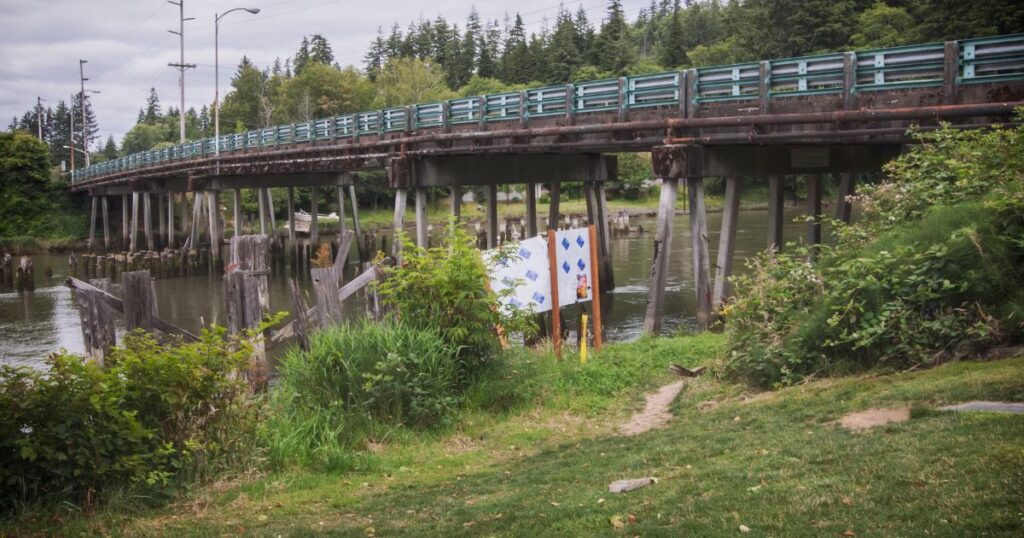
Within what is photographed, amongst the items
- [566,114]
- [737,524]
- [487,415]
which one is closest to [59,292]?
[566,114]

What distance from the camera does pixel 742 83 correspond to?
56.4 ft

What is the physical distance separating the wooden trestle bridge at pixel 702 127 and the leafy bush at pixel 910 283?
2.49 meters

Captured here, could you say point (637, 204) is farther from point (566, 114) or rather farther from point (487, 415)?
point (487, 415)

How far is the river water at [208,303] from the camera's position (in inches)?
912

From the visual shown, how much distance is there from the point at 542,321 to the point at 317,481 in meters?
10.0

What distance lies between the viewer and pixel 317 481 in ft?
27.1

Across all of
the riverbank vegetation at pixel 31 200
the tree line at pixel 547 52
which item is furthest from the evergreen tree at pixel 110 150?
the riverbank vegetation at pixel 31 200

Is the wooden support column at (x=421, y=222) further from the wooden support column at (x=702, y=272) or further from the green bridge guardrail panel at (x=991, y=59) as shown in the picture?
the green bridge guardrail panel at (x=991, y=59)

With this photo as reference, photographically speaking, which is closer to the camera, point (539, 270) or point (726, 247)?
point (539, 270)

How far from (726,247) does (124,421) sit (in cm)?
1332

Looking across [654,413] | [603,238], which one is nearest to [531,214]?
[603,238]

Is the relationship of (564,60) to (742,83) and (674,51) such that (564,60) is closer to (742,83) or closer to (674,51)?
(674,51)

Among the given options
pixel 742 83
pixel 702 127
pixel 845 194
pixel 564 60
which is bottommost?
pixel 845 194

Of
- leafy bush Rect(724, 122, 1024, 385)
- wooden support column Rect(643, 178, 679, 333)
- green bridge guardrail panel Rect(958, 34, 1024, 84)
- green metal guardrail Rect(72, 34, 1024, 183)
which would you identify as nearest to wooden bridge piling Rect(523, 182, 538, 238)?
green metal guardrail Rect(72, 34, 1024, 183)
